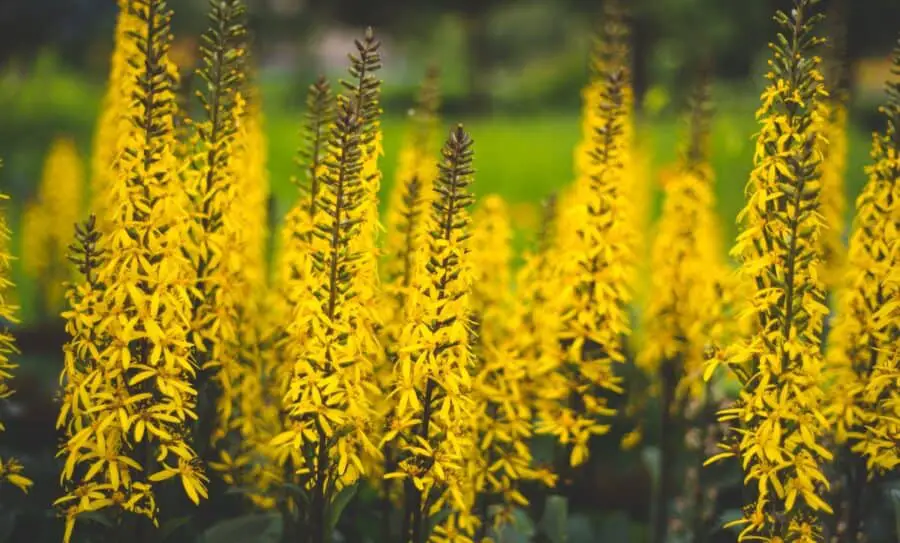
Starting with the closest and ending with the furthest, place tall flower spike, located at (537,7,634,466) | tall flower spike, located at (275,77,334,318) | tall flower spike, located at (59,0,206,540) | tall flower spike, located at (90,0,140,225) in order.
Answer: tall flower spike, located at (59,0,206,540)
tall flower spike, located at (90,0,140,225)
tall flower spike, located at (275,77,334,318)
tall flower spike, located at (537,7,634,466)

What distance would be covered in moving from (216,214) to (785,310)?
222 cm

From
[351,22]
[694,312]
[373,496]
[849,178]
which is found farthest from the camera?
[351,22]

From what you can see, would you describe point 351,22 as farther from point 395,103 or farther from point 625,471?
point 625,471

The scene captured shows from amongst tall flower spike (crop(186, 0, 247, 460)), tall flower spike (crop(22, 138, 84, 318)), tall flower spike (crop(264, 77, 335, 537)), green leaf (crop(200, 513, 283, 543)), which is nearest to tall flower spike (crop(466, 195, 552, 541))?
tall flower spike (crop(264, 77, 335, 537))

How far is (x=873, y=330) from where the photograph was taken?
4145 millimetres

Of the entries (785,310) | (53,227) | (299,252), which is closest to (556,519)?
(785,310)

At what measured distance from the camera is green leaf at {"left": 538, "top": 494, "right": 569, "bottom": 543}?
4.60m

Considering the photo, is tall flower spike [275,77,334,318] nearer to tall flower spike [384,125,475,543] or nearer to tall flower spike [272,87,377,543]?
tall flower spike [272,87,377,543]

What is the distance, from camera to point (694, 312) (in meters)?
5.39

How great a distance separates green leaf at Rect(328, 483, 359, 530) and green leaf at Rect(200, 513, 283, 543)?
38 cm

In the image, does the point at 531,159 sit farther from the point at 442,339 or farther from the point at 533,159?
the point at 442,339

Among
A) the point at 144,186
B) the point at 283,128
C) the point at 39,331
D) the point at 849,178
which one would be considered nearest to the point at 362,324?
the point at 144,186

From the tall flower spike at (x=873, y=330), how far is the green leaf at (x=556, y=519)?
1.21m

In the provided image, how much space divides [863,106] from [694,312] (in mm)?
20735
